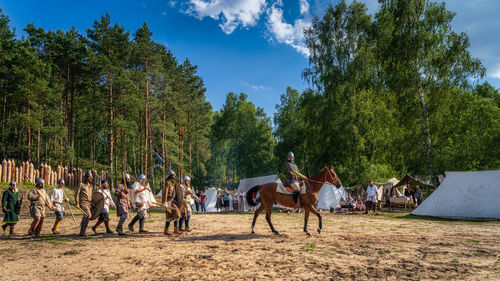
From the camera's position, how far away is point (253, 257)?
661cm

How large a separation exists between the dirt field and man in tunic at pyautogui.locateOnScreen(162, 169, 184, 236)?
68 centimetres

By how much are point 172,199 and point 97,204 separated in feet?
7.93

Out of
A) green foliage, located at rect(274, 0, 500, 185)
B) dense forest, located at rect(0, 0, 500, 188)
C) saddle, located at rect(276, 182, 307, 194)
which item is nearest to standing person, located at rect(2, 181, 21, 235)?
saddle, located at rect(276, 182, 307, 194)

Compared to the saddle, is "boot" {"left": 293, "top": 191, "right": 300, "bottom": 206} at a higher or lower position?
lower

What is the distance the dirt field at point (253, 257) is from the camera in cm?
546

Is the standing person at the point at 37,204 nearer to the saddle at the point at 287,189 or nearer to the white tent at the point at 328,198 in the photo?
the saddle at the point at 287,189

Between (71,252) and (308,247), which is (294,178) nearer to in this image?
(308,247)

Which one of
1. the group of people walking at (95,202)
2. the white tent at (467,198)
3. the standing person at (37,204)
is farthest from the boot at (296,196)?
the white tent at (467,198)

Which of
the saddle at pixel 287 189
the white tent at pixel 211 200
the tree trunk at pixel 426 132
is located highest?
the tree trunk at pixel 426 132

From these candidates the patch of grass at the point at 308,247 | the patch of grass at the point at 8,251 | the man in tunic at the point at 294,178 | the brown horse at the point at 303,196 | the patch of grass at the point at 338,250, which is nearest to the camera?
the patch of grass at the point at 338,250

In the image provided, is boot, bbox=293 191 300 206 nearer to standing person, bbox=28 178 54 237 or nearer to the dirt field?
the dirt field

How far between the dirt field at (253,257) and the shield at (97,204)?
33.6 inches

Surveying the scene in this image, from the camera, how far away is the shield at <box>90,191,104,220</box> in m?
9.85

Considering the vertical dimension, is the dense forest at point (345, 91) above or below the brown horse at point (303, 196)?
above
